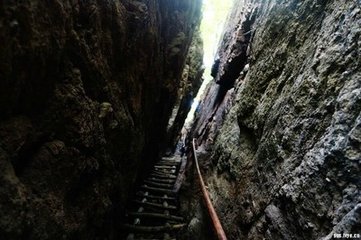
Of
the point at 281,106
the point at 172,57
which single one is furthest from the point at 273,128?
the point at 172,57

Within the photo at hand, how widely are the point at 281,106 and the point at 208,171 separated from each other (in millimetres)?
2925

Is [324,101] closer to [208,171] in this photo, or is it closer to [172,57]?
[208,171]

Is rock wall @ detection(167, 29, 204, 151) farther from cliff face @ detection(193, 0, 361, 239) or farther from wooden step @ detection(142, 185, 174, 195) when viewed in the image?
cliff face @ detection(193, 0, 361, 239)

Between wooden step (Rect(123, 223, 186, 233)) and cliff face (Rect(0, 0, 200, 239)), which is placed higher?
cliff face (Rect(0, 0, 200, 239))

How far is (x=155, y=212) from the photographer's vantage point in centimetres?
643

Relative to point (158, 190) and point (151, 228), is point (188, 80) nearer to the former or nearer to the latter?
point (158, 190)

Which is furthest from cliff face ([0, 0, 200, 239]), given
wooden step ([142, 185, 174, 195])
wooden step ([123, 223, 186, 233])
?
wooden step ([142, 185, 174, 195])

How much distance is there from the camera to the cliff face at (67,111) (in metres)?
2.04

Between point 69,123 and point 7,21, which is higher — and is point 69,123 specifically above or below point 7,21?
below

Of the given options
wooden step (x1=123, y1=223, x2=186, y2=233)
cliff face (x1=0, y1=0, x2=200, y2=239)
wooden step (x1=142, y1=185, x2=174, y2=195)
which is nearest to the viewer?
cliff face (x1=0, y1=0, x2=200, y2=239)

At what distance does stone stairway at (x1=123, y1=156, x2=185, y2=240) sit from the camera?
5.32m

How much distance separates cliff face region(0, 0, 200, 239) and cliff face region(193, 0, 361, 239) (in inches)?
70.2

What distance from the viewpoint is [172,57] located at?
8250 mm

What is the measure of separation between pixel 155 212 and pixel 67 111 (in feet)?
13.9
